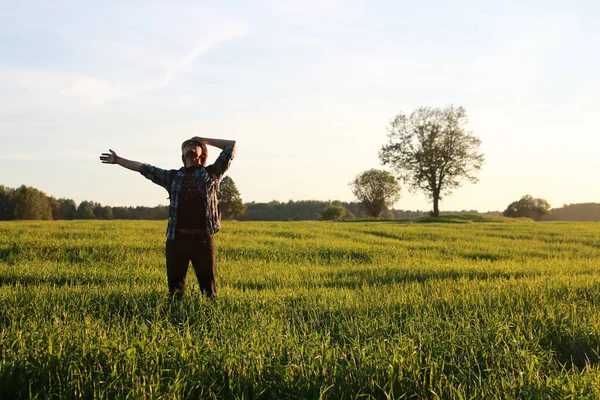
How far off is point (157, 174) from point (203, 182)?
76 centimetres

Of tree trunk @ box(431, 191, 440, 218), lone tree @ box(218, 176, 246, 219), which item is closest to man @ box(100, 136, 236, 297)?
tree trunk @ box(431, 191, 440, 218)

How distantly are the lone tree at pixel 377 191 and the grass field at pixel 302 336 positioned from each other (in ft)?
216

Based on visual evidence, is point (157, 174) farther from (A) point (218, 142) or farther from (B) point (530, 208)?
(B) point (530, 208)

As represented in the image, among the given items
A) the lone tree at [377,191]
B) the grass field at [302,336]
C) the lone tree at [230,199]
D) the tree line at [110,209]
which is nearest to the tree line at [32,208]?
the tree line at [110,209]

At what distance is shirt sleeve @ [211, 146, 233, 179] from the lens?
6.19 metres

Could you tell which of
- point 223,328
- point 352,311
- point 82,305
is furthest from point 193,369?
point 82,305

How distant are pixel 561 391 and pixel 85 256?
11727 mm

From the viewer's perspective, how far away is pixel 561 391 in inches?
135

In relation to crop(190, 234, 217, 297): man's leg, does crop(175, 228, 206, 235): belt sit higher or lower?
higher

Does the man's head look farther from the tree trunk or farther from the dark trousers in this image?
the tree trunk

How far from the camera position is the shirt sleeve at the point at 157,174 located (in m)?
6.23

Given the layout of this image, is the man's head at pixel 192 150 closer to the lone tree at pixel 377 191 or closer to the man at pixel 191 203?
the man at pixel 191 203

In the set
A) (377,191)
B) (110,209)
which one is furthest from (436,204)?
(110,209)

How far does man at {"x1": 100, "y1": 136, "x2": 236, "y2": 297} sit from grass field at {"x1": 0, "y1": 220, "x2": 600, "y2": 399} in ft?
1.71
